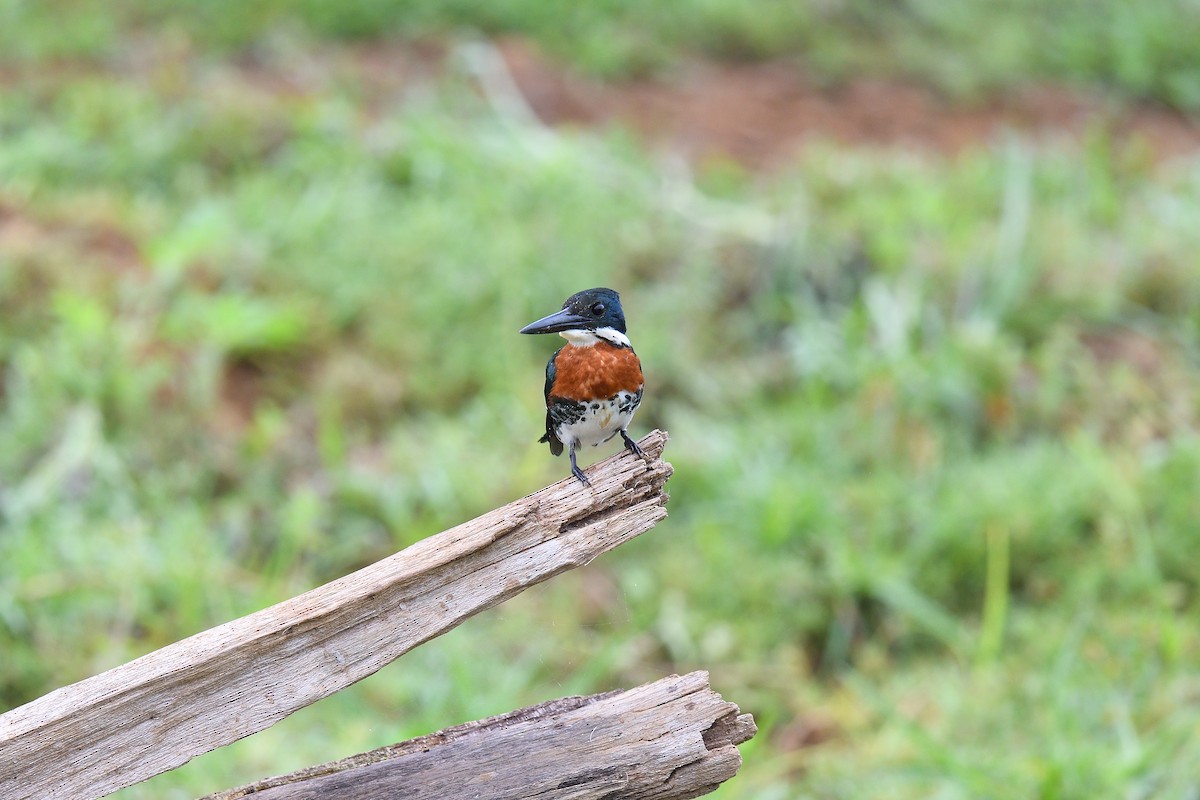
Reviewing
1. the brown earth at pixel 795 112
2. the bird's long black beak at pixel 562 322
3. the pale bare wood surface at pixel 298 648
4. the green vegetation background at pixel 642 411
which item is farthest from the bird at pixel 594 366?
the brown earth at pixel 795 112

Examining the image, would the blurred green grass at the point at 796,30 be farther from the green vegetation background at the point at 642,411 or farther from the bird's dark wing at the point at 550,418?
the bird's dark wing at the point at 550,418

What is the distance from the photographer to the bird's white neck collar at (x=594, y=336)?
2.53 m

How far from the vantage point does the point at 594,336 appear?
2.54 meters

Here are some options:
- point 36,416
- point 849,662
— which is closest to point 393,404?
point 36,416

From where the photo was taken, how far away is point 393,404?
19.7 ft

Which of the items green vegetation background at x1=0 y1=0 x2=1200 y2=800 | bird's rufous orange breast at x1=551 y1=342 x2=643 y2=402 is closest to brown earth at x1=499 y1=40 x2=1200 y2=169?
green vegetation background at x1=0 y1=0 x2=1200 y2=800

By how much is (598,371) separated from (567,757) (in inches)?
28.9

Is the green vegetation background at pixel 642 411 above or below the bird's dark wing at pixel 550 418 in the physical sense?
below

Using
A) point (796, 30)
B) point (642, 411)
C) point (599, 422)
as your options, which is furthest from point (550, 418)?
point (796, 30)

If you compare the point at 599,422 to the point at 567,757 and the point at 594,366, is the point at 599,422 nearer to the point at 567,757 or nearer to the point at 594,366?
the point at 594,366

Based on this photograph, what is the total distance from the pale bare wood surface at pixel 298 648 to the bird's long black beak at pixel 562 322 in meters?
0.28

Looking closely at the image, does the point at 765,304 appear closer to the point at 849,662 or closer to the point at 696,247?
the point at 696,247

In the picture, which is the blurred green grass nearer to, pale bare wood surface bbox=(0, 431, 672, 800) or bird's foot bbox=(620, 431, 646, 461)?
bird's foot bbox=(620, 431, 646, 461)

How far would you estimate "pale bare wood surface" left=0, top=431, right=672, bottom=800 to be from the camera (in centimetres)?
218
